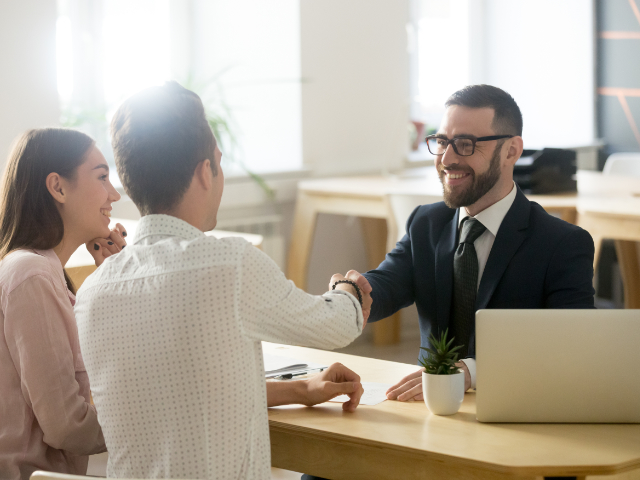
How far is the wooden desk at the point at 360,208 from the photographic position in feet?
13.5

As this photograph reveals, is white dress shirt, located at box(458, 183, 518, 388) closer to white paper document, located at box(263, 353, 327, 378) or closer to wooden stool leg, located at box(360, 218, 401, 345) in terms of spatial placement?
white paper document, located at box(263, 353, 327, 378)

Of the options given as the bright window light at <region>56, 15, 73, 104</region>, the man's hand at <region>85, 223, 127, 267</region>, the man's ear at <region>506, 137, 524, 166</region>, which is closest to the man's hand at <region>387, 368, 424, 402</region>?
the man's ear at <region>506, 137, 524, 166</region>

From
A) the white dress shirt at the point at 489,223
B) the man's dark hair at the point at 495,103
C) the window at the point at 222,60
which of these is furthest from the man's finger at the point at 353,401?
the window at the point at 222,60

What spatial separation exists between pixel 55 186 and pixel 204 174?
52 cm

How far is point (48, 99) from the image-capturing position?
336 centimetres

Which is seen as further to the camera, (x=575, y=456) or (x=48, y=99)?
(x=48, y=99)

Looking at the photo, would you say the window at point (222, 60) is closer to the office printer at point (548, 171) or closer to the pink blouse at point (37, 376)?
the office printer at point (548, 171)

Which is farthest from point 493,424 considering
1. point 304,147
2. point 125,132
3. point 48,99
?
point 304,147

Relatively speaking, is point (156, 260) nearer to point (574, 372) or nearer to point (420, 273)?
point (574, 372)

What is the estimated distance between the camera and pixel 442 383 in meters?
1.48

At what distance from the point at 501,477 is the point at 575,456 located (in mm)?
120

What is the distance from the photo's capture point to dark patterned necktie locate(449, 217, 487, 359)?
1.93 meters

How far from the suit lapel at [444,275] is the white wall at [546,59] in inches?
172

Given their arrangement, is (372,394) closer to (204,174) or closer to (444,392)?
(444,392)
